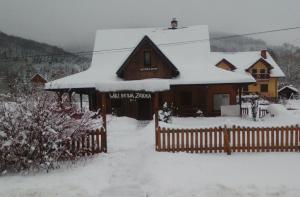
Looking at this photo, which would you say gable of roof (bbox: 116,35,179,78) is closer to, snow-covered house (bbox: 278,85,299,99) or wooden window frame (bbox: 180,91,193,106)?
wooden window frame (bbox: 180,91,193,106)

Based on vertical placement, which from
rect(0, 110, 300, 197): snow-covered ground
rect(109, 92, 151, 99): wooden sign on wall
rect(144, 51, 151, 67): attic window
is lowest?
rect(0, 110, 300, 197): snow-covered ground

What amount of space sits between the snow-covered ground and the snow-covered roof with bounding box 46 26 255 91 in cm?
1287

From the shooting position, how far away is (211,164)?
32.0 feet

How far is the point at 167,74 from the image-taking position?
24984mm

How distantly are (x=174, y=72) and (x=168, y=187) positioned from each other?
57.0ft

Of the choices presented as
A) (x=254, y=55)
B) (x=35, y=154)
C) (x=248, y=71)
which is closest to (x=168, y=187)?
(x=35, y=154)

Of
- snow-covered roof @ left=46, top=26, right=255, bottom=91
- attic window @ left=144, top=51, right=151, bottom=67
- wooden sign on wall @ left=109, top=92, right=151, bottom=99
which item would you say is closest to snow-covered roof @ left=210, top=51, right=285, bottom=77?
snow-covered roof @ left=46, top=26, right=255, bottom=91

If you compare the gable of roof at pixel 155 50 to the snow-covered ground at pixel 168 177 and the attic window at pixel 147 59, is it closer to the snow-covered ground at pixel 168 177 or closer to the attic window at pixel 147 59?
the attic window at pixel 147 59

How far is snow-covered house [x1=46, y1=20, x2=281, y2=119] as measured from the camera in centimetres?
2400

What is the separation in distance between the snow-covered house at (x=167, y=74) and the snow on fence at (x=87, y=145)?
10.9 meters

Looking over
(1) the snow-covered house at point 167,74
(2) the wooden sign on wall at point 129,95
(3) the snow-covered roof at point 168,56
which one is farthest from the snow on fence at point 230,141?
(3) the snow-covered roof at point 168,56

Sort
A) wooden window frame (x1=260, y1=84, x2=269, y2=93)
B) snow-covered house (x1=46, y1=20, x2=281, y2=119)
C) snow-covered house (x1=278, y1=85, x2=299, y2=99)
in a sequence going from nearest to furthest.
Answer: snow-covered house (x1=46, y1=20, x2=281, y2=119), wooden window frame (x1=260, y1=84, x2=269, y2=93), snow-covered house (x1=278, y1=85, x2=299, y2=99)

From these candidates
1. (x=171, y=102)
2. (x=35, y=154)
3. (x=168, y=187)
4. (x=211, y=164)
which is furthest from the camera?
(x=171, y=102)

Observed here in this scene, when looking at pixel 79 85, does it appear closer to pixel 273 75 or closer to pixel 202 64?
pixel 202 64
